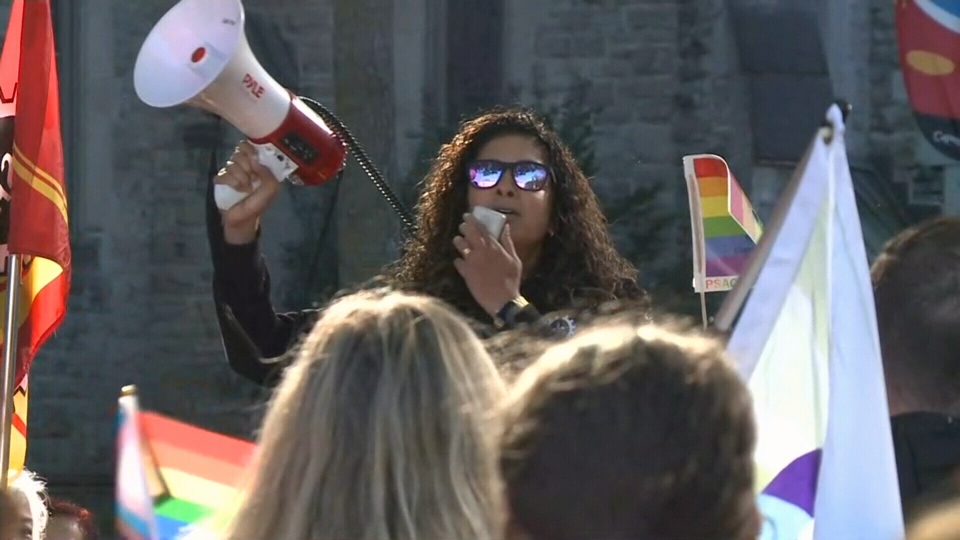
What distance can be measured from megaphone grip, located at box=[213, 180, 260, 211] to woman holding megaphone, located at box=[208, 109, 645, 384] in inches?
0.4

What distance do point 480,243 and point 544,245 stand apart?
1.20ft

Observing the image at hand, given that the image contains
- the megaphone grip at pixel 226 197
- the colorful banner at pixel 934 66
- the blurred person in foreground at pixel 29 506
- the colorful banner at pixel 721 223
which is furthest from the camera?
the colorful banner at pixel 934 66

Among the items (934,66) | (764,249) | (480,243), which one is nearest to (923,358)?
(764,249)

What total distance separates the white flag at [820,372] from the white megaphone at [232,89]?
1438mm

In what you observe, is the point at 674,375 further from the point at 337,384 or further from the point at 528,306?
the point at 528,306

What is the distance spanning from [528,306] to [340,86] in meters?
10.2

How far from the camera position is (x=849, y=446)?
2623mm

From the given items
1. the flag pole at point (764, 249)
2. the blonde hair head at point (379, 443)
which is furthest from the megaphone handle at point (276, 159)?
the blonde hair head at point (379, 443)

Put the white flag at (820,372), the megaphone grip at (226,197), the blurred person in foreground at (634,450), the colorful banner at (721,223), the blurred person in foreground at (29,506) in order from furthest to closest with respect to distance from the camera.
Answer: the colorful banner at (721,223) < the megaphone grip at (226,197) < the blurred person in foreground at (29,506) < the white flag at (820,372) < the blurred person in foreground at (634,450)

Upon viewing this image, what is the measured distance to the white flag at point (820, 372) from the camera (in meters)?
2.61

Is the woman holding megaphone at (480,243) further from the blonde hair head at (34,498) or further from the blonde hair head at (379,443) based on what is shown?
the blonde hair head at (379,443)

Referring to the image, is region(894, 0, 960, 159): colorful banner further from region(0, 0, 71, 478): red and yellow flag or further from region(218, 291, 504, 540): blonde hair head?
region(218, 291, 504, 540): blonde hair head

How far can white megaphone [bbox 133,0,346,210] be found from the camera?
3.92m

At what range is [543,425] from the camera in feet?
5.69
